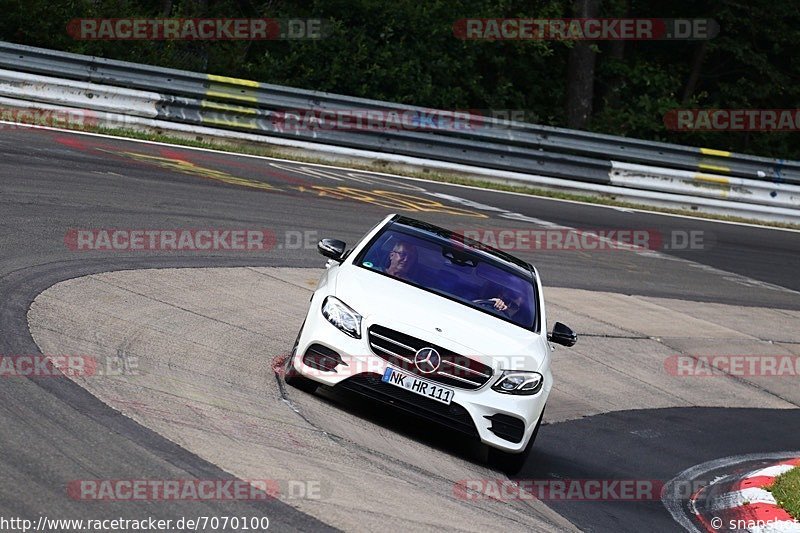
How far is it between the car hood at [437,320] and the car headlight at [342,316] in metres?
0.05

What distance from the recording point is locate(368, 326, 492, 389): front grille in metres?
8.23

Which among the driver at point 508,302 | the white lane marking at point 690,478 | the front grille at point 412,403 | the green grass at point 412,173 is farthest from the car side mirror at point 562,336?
the green grass at point 412,173

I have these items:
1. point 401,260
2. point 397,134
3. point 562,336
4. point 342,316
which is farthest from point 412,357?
point 397,134

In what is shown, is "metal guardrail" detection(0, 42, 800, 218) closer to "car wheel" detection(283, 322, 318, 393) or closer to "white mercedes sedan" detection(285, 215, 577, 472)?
"white mercedes sedan" detection(285, 215, 577, 472)

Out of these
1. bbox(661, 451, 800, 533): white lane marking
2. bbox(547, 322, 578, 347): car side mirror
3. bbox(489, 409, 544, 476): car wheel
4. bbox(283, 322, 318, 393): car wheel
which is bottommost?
bbox(661, 451, 800, 533): white lane marking

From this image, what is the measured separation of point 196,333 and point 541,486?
10.7 feet

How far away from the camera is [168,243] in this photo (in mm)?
13156

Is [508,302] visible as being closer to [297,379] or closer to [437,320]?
[437,320]

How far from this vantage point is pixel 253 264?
1334cm

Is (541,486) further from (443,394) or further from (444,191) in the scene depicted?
A: (444,191)

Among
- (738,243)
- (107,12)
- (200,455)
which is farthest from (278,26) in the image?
(200,455)

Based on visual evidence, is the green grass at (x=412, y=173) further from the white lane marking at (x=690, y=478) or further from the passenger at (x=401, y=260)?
the white lane marking at (x=690, y=478)

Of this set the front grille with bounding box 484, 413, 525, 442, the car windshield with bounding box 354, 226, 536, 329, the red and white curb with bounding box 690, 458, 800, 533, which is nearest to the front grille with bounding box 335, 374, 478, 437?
the front grille with bounding box 484, 413, 525, 442

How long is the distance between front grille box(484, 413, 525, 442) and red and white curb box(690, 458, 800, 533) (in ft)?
4.98
